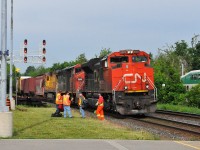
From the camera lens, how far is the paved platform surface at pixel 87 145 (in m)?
10.6

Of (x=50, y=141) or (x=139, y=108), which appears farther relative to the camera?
(x=139, y=108)

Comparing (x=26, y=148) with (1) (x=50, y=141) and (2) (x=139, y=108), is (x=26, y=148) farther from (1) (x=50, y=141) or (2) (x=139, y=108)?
(2) (x=139, y=108)

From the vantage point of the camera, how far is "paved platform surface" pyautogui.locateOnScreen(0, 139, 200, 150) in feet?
34.8

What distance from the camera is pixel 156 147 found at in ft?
36.7

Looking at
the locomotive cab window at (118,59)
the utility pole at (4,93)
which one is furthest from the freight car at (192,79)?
the utility pole at (4,93)

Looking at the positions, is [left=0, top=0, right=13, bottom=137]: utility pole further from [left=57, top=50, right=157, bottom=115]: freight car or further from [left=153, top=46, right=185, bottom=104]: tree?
[left=153, top=46, right=185, bottom=104]: tree

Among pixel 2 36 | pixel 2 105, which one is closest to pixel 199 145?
pixel 2 105

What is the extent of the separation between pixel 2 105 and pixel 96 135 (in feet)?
11.1

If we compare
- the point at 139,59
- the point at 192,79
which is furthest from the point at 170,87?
the point at 139,59

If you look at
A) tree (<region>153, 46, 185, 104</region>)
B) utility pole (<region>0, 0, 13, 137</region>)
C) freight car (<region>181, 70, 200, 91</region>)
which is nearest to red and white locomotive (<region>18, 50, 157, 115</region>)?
utility pole (<region>0, 0, 13, 137</region>)

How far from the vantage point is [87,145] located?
11.1 m

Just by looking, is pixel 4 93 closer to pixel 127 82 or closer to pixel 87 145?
pixel 87 145

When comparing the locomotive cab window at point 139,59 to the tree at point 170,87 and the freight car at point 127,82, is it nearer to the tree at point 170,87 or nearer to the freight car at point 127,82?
the freight car at point 127,82

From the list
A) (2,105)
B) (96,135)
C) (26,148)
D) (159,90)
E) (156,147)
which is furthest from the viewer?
(159,90)
